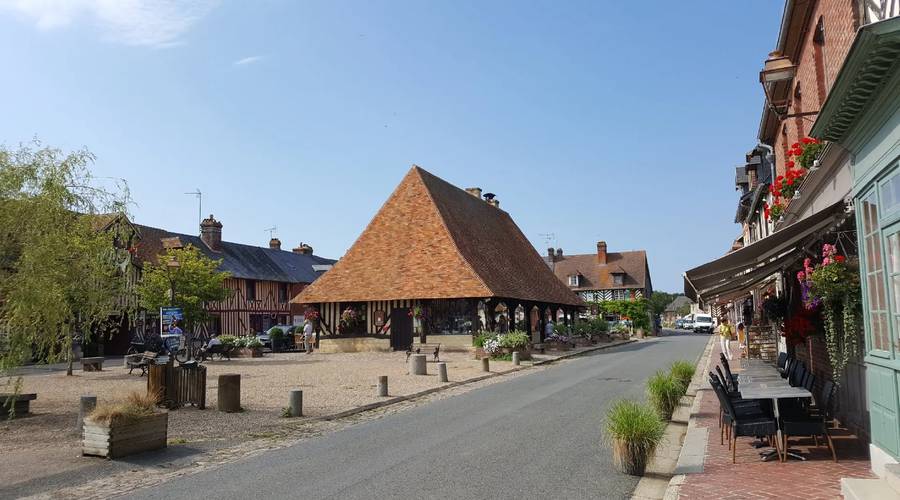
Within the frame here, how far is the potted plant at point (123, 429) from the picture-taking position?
26.2ft

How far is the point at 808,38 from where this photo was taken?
36.1 feet

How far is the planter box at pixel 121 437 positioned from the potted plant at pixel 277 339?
2504cm

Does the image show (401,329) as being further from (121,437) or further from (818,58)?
(121,437)

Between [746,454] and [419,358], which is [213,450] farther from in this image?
[419,358]

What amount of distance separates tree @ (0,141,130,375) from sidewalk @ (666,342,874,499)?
8718 mm

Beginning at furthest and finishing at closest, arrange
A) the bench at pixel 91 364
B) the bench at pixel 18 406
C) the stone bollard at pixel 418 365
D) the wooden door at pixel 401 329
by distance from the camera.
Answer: the wooden door at pixel 401 329 → the bench at pixel 91 364 → the stone bollard at pixel 418 365 → the bench at pixel 18 406

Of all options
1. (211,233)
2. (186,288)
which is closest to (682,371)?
(186,288)

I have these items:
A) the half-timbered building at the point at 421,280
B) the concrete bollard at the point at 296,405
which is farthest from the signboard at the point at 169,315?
the concrete bollard at the point at 296,405

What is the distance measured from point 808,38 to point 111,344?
30912 millimetres

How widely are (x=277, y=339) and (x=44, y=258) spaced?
23852 mm

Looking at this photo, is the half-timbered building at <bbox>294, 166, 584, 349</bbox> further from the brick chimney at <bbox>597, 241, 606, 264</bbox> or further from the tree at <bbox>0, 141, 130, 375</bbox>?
the brick chimney at <bbox>597, 241, 606, 264</bbox>

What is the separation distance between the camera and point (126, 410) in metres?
8.22

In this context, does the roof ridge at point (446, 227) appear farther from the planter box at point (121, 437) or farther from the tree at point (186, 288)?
the planter box at point (121, 437)

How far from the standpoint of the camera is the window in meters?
5.56
